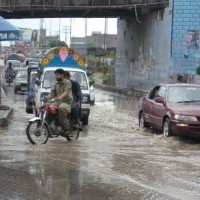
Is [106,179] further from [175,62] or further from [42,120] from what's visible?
[175,62]

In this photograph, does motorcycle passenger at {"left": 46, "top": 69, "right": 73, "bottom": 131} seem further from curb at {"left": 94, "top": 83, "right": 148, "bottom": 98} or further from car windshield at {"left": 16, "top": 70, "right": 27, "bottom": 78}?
curb at {"left": 94, "top": 83, "right": 148, "bottom": 98}

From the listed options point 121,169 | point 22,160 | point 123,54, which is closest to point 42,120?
point 22,160

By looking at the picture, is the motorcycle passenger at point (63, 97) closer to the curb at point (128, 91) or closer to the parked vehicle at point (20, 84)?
the parked vehicle at point (20, 84)

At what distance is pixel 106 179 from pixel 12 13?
103 feet

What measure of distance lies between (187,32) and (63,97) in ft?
68.6

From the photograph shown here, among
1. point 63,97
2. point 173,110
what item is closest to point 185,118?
point 173,110

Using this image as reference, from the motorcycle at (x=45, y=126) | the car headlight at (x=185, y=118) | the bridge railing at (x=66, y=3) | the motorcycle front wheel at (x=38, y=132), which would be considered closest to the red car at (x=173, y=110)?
the car headlight at (x=185, y=118)

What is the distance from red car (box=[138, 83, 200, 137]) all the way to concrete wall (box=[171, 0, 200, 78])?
53.4 ft

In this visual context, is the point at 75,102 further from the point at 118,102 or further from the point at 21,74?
the point at 21,74

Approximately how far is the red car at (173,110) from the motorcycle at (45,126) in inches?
103

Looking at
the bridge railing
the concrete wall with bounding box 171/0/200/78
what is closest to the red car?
the concrete wall with bounding box 171/0/200/78

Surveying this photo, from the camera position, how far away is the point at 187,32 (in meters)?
31.3

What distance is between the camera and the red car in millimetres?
12336

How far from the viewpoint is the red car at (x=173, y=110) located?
486 inches
